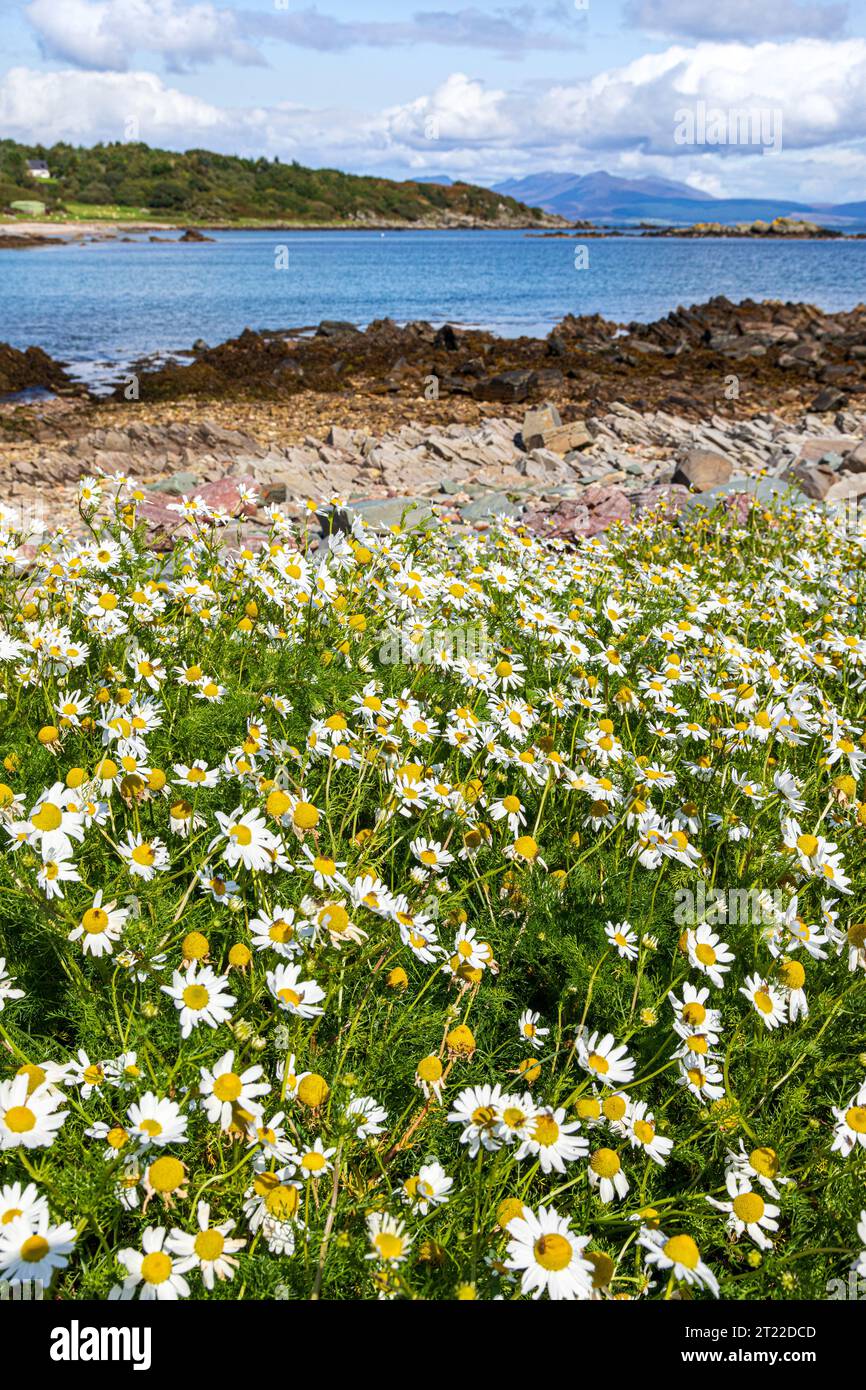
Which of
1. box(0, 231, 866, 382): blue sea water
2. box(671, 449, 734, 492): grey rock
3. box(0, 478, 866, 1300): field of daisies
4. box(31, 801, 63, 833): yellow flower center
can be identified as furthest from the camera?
box(0, 231, 866, 382): blue sea water

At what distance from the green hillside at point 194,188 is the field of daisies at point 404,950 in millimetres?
125907

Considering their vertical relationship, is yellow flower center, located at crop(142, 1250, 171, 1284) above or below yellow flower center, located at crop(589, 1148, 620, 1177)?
below

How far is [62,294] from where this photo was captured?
44.8 m

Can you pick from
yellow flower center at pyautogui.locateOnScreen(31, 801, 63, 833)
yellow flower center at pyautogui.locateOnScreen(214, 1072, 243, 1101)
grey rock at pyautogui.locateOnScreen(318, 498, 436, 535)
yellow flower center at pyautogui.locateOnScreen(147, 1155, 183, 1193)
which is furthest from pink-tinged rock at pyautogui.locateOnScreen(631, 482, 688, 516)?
yellow flower center at pyautogui.locateOnScreen(147, 1155, 183, 1193)

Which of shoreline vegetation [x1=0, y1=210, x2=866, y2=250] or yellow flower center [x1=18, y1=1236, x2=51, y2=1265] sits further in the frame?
shoreline vegetation [x1=0, y1=210, x2=866, y2=250]

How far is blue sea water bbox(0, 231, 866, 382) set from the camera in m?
35.1

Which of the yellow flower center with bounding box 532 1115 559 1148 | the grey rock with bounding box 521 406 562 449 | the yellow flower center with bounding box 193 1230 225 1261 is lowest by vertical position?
the yellow flower center with bounding box 193 1230 225 1261

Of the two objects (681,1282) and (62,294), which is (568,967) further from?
(62,294)

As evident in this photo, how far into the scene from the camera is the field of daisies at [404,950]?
6.64ft

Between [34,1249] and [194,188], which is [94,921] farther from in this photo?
[194,188]

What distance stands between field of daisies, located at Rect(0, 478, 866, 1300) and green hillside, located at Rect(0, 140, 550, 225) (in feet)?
413

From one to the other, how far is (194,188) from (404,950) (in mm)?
153082

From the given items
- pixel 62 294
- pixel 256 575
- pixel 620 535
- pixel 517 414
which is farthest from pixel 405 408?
pixel 62 294

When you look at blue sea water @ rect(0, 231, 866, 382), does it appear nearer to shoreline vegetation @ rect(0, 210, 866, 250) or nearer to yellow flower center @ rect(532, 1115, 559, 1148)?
shoreline vegetation @ rect(0, 210, 866, 250)
